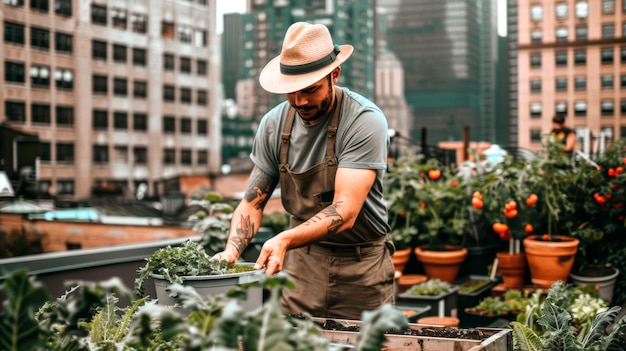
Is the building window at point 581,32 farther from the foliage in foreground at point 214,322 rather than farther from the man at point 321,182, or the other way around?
the foliage in foreground at point 214,322

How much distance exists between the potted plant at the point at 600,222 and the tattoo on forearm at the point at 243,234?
12.0 ft

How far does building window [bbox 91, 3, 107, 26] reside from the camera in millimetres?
76012

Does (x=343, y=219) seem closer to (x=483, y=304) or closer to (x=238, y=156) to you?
(x=483, y=304)

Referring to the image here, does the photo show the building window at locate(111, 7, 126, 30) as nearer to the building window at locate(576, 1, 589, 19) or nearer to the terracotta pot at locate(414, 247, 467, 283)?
the building window at locate(576, 1, 589, 19)

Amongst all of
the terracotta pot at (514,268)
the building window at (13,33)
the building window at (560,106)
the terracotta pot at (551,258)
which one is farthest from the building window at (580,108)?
the terracotta pot at (551,258)

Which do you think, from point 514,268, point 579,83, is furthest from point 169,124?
point 514,268

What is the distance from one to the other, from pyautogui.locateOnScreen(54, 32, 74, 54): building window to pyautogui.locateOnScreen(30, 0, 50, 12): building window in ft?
8.55

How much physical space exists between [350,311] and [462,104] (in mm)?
154346

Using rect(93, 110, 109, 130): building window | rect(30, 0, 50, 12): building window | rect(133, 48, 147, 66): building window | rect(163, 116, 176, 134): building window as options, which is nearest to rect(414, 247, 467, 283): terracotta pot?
rect(93, 110, 109, 130): building window

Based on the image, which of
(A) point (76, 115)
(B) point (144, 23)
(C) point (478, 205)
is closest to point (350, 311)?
(C) point (478, 205)

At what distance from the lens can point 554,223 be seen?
612cm

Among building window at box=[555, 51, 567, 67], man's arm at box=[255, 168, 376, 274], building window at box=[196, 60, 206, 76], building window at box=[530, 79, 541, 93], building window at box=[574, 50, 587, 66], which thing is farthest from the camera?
building window at box=[196, 60, 206, 76]

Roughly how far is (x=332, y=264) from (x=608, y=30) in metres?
81.5

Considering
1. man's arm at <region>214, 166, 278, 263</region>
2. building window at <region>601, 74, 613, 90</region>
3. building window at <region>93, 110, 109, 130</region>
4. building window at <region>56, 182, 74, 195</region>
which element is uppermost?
building window at <region>601, 74, 613, 90</region>
